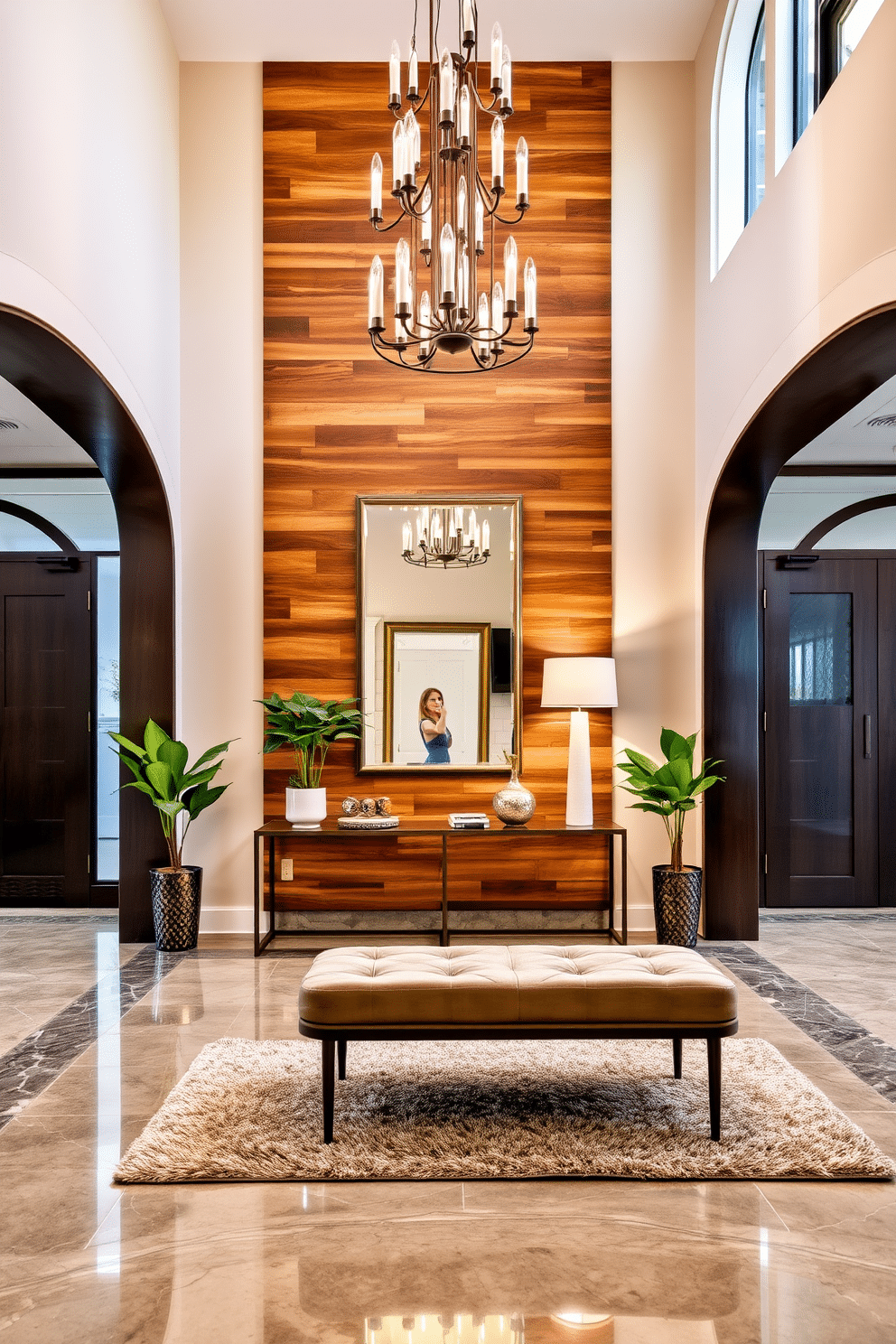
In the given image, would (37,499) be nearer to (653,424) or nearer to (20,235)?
(20,235)

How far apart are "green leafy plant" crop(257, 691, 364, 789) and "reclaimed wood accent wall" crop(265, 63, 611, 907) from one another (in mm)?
346

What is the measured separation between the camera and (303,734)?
513 cm

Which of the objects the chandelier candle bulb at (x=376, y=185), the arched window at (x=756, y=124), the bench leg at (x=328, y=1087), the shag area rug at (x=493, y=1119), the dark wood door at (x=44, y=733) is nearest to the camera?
the shag area rug at (x=493, y=1119)

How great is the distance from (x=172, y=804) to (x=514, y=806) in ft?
5.73

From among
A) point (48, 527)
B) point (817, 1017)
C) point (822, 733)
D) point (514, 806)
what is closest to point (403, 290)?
point (514, 806)

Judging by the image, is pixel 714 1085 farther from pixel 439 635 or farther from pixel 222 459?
pixel 222 459

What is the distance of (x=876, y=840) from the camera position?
21.0 feet

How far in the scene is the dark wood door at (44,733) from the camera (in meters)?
6.47

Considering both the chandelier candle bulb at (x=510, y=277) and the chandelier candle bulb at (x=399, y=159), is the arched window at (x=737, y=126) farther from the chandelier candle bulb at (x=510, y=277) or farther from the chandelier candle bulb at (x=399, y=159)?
the chandelier candle bulb at (x=399, y=159)

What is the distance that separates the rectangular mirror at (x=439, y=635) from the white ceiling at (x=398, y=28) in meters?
2.52

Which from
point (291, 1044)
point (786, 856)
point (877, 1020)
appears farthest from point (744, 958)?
point (291, 1044)

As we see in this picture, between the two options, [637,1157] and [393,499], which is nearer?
[637,1157]

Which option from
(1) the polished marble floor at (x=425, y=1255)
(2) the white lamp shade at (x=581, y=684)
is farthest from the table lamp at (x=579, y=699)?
Result: (1) the polished marble floor at (x=425, y=1255)

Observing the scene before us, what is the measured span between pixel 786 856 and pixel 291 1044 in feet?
12.8
